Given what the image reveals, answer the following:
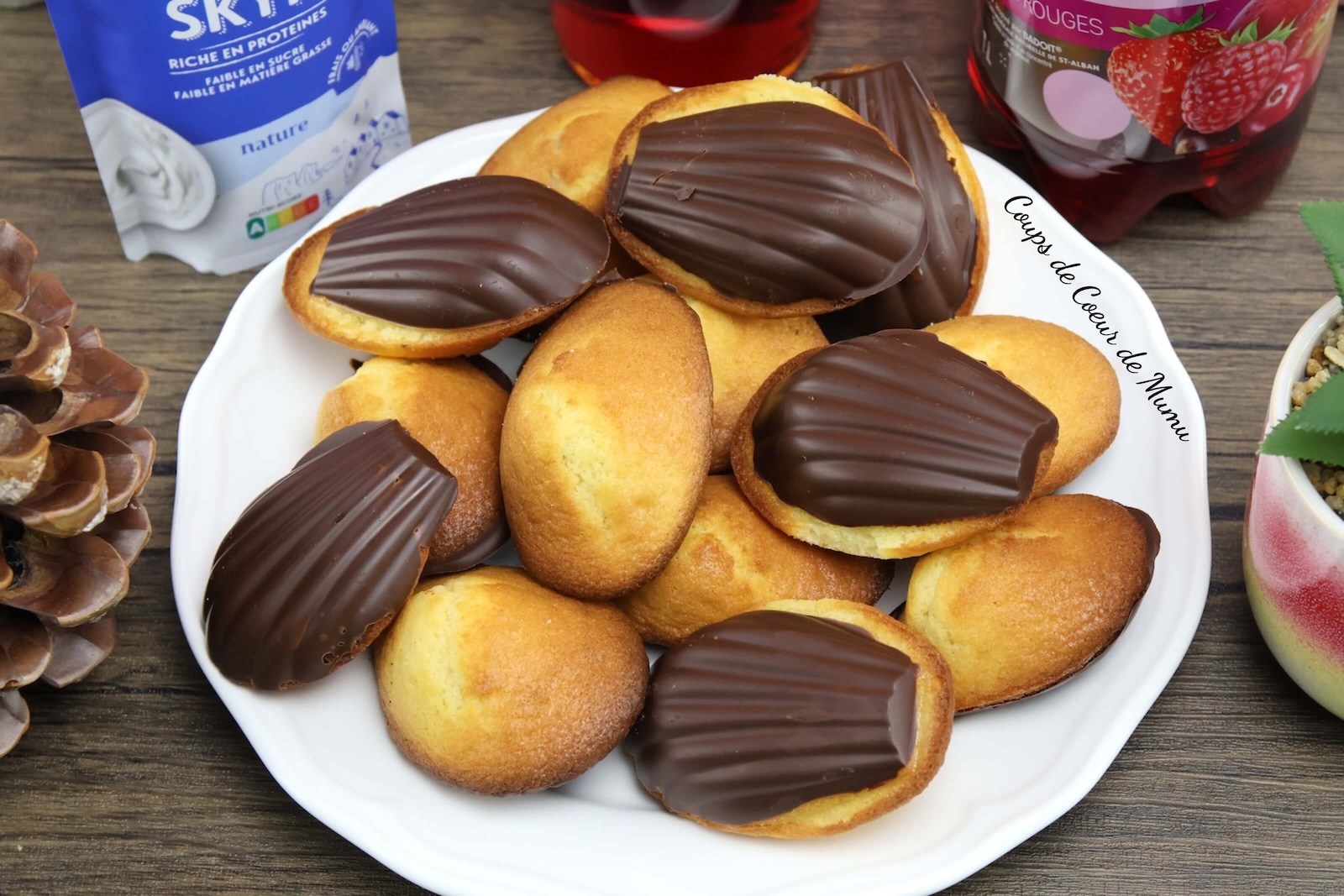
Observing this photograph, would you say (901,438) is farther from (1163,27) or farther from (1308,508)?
(1163,27)

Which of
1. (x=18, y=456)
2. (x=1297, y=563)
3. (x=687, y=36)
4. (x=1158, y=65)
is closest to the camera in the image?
(x=18, y=456)

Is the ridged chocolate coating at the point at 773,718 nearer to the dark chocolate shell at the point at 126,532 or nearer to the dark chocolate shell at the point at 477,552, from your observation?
the dark chocolate shell at the point at 477,552

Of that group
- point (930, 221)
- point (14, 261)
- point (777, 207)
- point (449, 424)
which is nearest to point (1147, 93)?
point (930, 221)

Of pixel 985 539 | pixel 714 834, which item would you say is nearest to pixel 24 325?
pixel 714 834

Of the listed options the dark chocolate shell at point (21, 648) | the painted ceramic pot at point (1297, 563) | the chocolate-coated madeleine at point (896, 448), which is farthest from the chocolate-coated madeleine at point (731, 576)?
the dark chocolate shell at point (21, 648)

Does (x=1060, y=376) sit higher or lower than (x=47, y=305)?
lower
